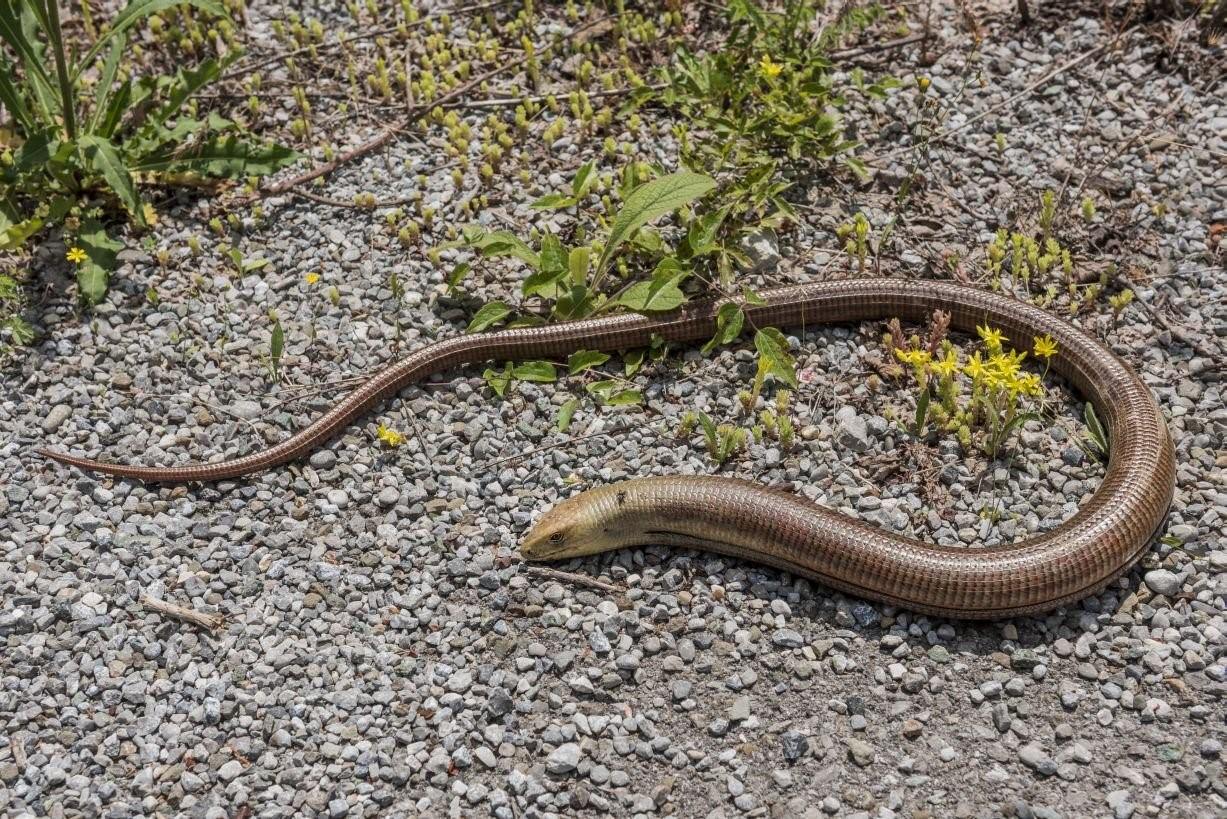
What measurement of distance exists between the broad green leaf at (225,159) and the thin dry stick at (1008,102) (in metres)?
3.98

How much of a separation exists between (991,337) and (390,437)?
330cm

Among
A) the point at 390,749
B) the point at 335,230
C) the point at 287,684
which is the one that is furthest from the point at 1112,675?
the point at 335,230

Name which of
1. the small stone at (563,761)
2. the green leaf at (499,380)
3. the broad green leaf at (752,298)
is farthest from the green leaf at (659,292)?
the small stone at (563,761)

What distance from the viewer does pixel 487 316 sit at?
22.8ft

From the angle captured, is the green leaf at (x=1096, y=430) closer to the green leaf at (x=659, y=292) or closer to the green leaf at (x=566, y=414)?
the green leaf at (x=659, y=292)

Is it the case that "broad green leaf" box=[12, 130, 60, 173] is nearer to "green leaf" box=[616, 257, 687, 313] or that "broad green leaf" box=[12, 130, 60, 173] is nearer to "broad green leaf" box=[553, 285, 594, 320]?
"broad green leaf" box=[553, 285, 594, 320]

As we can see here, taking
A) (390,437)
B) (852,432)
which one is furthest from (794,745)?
(390,437)

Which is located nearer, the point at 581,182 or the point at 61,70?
the point at 61,70

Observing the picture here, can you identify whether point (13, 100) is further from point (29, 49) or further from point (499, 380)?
point (499, 380)

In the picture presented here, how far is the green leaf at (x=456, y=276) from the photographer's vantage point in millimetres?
7074

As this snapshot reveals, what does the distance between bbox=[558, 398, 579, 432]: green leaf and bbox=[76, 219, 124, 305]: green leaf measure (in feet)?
9.88

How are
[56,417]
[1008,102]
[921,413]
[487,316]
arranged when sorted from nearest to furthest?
[921,413], [56,417], [487,316], [1008,102]

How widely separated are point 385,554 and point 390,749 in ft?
3.69

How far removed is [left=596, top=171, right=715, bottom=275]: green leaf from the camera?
687cm
